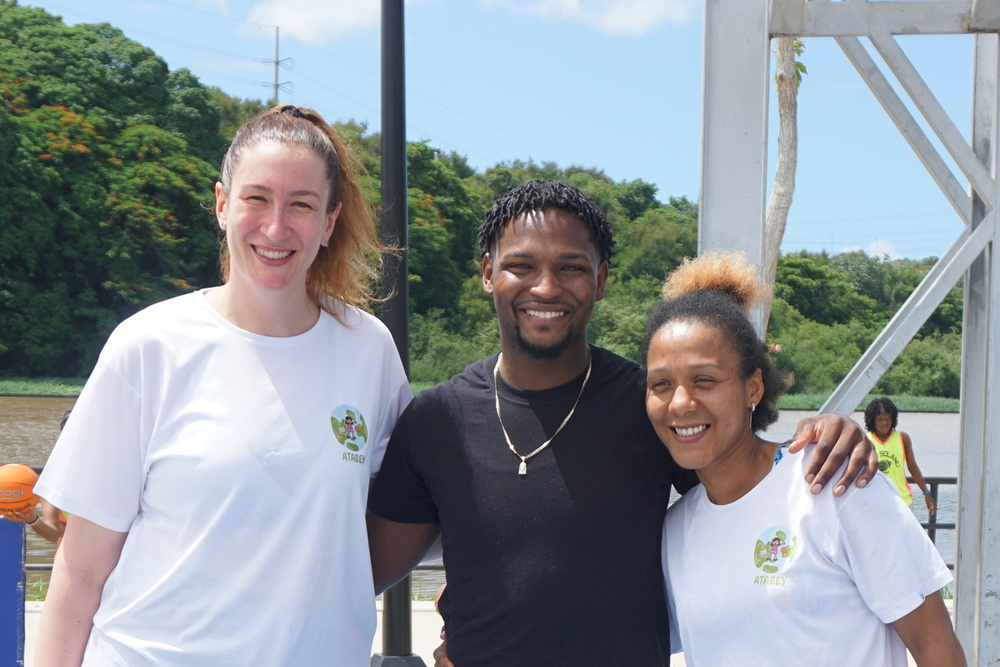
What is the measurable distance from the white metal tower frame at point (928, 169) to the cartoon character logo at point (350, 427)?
4.15ft

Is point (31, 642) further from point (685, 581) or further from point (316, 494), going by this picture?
point (685, 581)

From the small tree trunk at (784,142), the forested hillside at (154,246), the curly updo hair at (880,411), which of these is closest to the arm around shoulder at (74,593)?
the curly updo hair at (880,411)

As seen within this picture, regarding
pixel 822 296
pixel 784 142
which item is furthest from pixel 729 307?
pixel 822 296

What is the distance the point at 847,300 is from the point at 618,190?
60.8ft

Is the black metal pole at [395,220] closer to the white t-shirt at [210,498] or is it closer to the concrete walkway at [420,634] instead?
the concrete walkway at [420,634]

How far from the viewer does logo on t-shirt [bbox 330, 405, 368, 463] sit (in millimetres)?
2268

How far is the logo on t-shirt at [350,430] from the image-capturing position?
7.44 feet

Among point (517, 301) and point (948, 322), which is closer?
point (517, 301)

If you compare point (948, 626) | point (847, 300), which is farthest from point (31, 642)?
point (847, 300)

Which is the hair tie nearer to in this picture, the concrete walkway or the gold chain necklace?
the gold chain necklace

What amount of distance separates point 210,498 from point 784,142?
13.5 metres

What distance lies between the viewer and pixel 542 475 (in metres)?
2.33

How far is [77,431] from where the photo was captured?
83.3 inches

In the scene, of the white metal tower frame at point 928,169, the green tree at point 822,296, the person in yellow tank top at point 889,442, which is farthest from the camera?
the green tree at point 822,296
